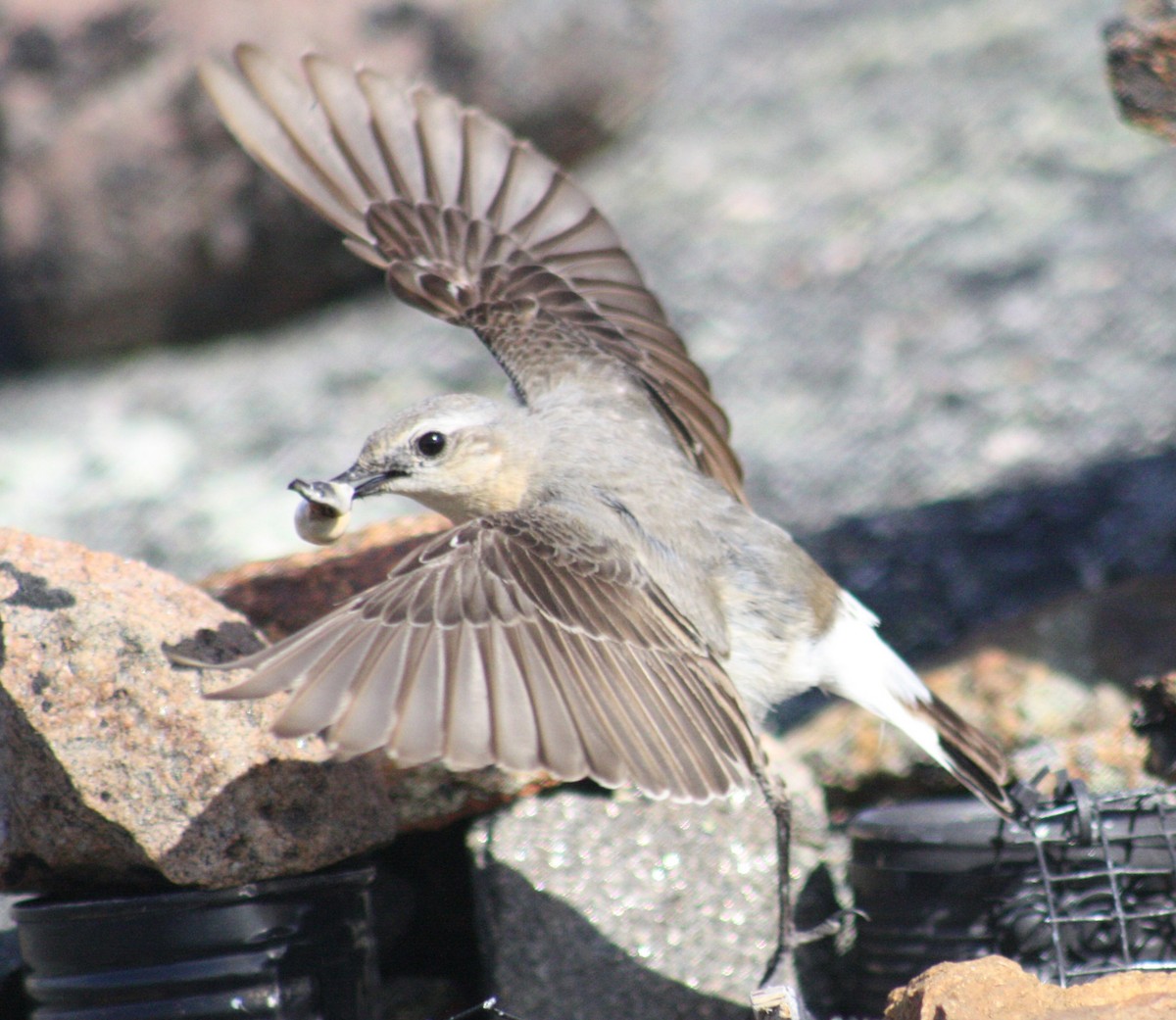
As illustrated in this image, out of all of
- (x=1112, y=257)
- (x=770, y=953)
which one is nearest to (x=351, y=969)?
(x=770, y=953)

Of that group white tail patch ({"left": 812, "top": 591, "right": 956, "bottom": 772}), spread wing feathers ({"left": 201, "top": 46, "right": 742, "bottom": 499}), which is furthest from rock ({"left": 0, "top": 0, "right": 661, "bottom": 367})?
white tail patch ({"left": 812, "top": 591, "right": 956, "bottom": 772})

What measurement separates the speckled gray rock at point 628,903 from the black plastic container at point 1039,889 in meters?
0.49

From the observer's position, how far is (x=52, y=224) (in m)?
9.08

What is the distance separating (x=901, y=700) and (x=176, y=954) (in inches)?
83.5

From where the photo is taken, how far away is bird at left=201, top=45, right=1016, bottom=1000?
3346 mm

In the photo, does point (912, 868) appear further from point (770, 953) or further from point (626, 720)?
point (626, 720)

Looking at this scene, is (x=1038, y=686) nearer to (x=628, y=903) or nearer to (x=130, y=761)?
(x=628, y=903)

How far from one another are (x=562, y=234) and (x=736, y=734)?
2.43 m

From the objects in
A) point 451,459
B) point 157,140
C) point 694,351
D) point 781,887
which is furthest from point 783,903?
point 157,140

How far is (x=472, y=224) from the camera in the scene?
542 centimetres

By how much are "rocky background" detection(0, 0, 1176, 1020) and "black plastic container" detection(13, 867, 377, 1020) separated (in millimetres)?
98

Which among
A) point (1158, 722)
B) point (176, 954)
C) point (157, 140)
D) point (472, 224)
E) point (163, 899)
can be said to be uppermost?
point (157, 140)

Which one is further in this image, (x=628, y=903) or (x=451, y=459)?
(x=451, y=459)

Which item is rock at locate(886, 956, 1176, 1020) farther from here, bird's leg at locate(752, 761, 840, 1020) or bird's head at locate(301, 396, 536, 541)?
bird's head at locate(301, 396, 536, 541)
